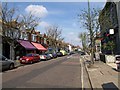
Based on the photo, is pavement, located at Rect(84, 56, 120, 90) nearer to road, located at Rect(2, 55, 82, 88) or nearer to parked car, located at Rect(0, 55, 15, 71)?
road, located at Rect(2, 55, 82, 88)

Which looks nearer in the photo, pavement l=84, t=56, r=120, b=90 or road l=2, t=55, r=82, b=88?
pavement l=84, t=56, r=120, b=90

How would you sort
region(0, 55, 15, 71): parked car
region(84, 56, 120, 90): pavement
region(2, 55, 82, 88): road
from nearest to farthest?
region(84, 56, 120, 90): pavement
region(2, 55, 82, 88): road
region(0, 55, 15, 71): parked car

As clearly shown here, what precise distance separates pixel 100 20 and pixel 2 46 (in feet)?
64.6

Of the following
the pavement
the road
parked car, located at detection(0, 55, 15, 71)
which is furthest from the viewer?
parked car, located at detection(0, 55, 15, 71)

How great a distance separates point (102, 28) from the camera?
86.6 feet

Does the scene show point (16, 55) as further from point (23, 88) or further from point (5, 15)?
point (23, 88)

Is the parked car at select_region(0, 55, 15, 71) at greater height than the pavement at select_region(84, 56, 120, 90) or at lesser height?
greater

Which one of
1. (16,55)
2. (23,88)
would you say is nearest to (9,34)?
(16,55)

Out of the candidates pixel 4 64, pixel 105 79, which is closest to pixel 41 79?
pixel 105 79

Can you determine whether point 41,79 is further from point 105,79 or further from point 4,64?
point 4,64

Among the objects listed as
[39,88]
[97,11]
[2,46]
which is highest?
[97,11]

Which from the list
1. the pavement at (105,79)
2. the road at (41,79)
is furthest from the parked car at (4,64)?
the pavement at (105,79)

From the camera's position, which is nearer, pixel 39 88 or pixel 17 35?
pixel 39 88

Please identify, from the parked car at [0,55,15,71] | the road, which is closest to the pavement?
the road
